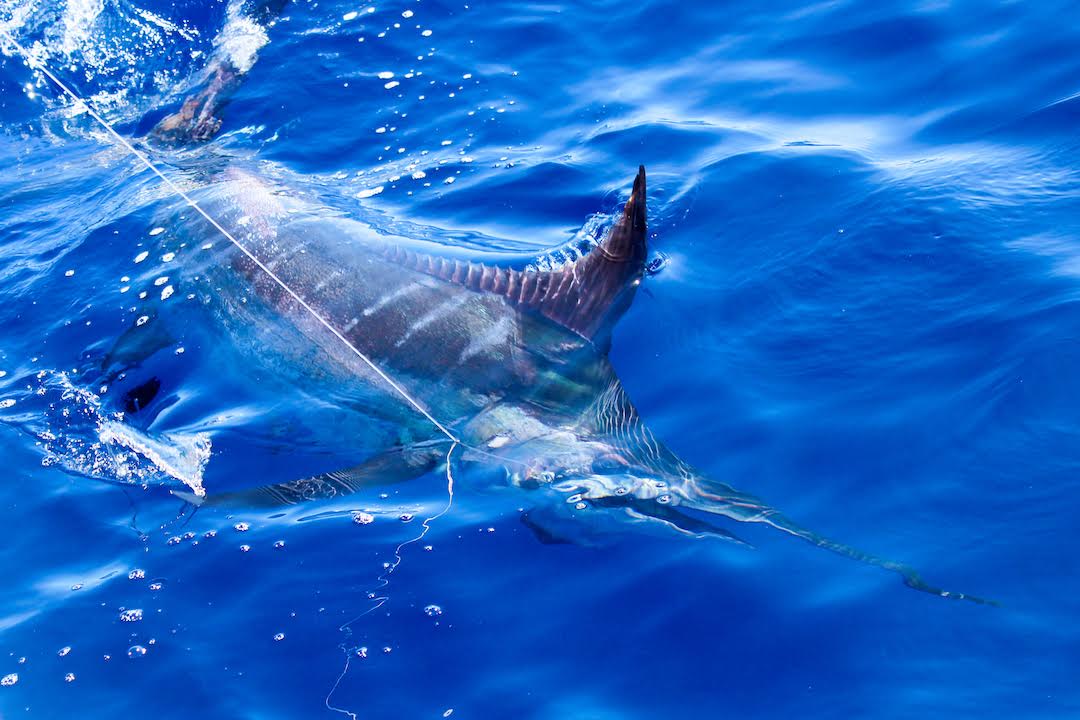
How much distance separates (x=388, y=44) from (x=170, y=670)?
19.5ft

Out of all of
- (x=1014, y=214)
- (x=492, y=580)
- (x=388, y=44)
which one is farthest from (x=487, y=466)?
(x=388, y=44)

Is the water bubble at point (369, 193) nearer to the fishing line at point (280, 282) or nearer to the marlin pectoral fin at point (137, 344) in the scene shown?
the fishing line at point (280, 282)

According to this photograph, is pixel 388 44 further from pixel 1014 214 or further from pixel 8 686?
pixel 8 686

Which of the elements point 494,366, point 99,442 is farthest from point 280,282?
point 494,366

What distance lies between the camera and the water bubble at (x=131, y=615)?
3947mm

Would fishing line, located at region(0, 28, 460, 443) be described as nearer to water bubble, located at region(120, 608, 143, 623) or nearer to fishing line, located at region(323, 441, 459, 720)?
fishing line, located at region(323, 441, 459, 720)

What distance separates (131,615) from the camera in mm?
3965

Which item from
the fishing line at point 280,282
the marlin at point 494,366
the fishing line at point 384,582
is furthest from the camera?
the fishing line at point 280,282

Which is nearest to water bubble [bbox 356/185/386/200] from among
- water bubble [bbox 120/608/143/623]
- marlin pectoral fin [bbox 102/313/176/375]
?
marlin pectoral fin [bbox 102/313/176/375]

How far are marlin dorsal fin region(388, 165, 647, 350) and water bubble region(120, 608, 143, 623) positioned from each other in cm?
219

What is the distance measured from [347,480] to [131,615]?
41.7 inches

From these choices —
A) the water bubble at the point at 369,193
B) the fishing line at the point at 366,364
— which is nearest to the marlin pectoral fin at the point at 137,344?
the fishing line at the point at 366,364

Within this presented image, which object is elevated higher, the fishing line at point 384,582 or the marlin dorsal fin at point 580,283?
the marlin dorsal fin at point 580,283

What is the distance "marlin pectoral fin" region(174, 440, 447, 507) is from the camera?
438 centimetres
